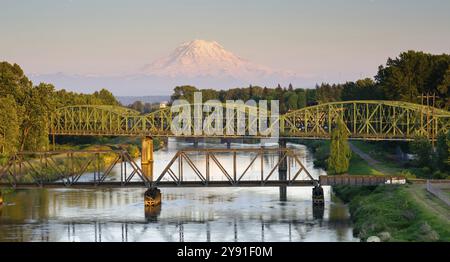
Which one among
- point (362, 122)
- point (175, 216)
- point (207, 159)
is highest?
point (362, 122)

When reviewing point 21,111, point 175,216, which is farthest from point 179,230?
point 21,111

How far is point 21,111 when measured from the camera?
131 m

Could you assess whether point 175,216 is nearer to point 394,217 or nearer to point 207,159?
point 207,159

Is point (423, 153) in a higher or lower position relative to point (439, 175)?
higher

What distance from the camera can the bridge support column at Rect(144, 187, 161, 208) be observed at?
84.7 m

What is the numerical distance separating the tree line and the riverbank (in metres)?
45.2

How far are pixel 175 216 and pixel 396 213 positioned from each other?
1954 cm

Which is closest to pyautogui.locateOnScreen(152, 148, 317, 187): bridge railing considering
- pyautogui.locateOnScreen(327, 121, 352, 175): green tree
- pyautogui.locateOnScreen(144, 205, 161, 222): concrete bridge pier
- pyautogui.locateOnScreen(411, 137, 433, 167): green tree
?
pyautogui.locateOnScreen(144, 205, 161, 222): concrete bridge pier

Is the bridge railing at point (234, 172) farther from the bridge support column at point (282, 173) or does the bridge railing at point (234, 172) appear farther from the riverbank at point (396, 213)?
the riverbank at point (396, 213)

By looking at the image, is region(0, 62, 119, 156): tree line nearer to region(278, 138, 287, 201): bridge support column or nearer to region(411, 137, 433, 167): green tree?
region(278, 138, 287, 201): bridge support column

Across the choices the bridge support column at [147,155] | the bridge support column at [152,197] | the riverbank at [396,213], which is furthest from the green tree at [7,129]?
the riverbank at [396,213]
